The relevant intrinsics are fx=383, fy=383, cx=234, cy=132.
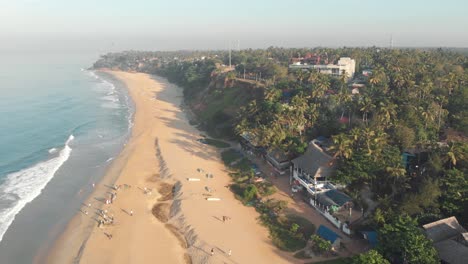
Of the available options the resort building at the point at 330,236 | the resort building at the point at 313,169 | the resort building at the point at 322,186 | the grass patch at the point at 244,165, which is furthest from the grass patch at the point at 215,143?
the resort building at the point at 330,236

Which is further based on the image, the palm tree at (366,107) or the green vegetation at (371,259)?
the palm tree at (366,107)

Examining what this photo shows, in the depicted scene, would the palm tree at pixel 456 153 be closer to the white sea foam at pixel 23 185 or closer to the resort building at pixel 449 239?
the resort building at pixel 449 239

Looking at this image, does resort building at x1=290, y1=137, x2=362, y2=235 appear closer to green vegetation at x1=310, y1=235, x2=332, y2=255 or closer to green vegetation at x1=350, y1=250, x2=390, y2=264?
green vegetation at x1=310, y1=235, x2=332, y2=255

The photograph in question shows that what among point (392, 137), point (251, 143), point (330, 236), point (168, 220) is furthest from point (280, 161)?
point (330, 236)

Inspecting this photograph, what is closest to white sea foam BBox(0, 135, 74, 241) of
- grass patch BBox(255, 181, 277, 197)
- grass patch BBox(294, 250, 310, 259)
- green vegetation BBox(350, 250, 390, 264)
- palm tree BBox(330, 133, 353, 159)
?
grass patch BBox(255, 181, 277, 197)

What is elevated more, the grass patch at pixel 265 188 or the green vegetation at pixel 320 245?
the grass patch at pixel 265 188

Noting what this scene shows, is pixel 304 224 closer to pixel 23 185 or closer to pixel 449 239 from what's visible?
pixel 449 239

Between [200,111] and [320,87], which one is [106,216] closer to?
[320,87]

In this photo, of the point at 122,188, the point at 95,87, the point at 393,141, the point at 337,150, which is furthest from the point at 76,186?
the point at 95,87
